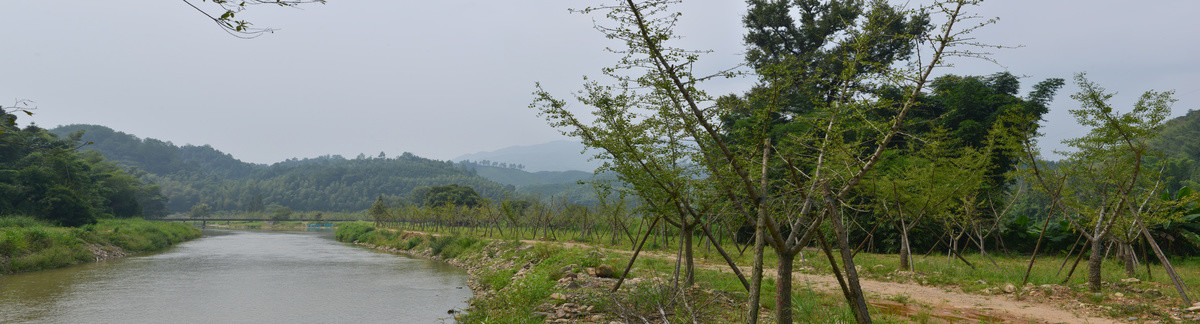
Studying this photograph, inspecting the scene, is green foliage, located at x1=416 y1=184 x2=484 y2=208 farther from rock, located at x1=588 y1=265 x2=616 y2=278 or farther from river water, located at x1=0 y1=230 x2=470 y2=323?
rock, located at x1=588 y1=265 x2=616 y2=278

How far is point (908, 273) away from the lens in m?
12.4

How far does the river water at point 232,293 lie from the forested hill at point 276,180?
7537 centimetres

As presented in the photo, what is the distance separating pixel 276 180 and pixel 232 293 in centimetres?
11326

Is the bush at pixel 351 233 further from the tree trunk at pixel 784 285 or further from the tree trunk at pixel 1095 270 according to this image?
the tree trunk at pixel 1095 270

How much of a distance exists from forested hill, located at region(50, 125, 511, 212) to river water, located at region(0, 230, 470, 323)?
75365 mm

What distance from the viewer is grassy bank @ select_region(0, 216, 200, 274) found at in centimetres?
1827

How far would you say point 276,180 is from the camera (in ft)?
374

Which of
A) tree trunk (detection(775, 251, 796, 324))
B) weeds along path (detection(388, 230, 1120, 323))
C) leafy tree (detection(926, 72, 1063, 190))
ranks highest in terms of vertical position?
leafy tree (detection(926, 72, 1063, 190))

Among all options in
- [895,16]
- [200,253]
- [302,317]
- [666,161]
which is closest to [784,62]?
[895,16]

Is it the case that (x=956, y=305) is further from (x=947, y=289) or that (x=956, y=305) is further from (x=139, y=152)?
(x=139, y=152)

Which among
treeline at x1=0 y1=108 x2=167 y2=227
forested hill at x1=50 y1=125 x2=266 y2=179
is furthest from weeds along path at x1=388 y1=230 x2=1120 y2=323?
forested hill at x1=50 y1=125 x2=266 y2=179

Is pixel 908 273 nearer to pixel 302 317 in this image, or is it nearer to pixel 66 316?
pixel 302 317

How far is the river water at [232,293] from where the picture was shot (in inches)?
485

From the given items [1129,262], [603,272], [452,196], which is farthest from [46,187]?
[1129,262]
